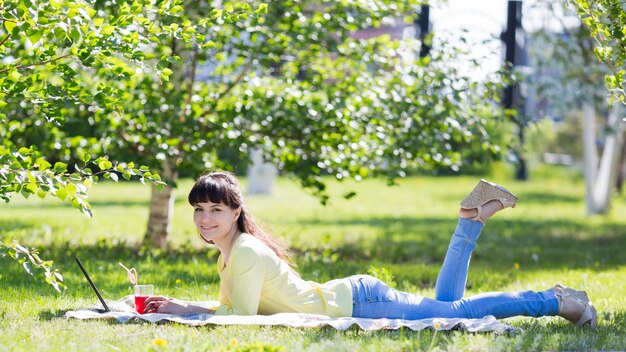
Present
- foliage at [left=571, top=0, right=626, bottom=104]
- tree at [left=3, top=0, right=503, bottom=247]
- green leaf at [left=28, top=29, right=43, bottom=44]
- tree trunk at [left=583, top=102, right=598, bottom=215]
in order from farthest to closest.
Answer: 1. tree trunk at [left=583, top=102, right=598, bottom=215]
2. tree at [left=3, top=0, right=503, bottom=247]
3. foliage at [left=571, top=0, right=626, bottom=104]
4. green leaf at [left=28, top=29, right=43, bottom=44]

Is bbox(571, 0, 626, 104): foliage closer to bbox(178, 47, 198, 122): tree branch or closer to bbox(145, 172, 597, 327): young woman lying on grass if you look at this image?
bbox(145, 172, 597, 327): young woman lying on grass

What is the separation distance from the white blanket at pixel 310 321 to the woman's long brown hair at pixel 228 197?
1.28ft

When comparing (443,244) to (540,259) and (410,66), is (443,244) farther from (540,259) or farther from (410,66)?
(410,66)

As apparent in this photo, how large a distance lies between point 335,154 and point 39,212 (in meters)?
5.50

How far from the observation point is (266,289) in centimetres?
436

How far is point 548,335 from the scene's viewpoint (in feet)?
13.4

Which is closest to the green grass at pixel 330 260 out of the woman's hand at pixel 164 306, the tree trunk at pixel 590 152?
the woman's hand at pixel 164 306

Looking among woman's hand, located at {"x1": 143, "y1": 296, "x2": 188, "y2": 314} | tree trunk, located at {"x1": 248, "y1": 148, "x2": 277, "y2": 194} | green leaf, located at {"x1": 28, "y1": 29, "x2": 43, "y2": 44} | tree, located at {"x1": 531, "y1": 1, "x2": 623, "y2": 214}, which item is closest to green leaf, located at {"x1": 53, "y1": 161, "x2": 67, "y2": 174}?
green leaf, located at {"x1": 28, "y1": 29, "x2": 43, "y2": 44}

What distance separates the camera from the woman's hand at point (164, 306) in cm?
434

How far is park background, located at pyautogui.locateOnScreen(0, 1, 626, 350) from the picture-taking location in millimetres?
4000

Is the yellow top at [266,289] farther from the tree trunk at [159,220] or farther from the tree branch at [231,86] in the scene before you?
the tree trunk at [159,220]

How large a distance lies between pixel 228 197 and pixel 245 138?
8.96ft

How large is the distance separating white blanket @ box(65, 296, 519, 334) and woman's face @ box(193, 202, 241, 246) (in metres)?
0.36

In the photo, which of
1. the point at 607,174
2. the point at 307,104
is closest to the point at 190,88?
the point at 307,104
